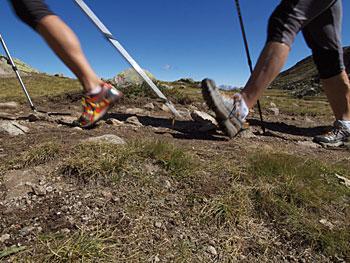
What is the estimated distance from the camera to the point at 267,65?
1976 millimetres

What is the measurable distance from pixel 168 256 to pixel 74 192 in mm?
879

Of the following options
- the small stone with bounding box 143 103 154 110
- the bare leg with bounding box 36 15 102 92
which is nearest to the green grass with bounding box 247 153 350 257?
the bare leg with bounding box 36 15 102 92

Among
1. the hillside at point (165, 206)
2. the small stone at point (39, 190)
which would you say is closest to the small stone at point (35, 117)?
the hillside at point (165, 206)

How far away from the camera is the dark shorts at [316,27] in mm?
1943

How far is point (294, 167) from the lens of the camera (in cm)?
199

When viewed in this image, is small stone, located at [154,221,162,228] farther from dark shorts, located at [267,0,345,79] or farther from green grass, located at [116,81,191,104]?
green grass, located at [116,81,191,104]

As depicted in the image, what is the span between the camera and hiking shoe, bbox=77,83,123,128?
6.56ft

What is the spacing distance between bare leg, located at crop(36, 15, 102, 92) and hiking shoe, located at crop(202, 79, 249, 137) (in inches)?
44.5

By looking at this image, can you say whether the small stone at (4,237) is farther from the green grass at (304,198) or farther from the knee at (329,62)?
the knee at (329,62)

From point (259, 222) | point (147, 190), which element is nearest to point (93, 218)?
point (147, 190)

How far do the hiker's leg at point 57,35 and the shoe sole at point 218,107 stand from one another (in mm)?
1124

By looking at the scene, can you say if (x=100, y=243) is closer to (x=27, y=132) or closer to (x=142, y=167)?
(x=142, y=167)

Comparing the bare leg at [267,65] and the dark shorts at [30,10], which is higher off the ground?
the dark shorts at [30,10]

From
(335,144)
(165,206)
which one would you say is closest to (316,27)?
(335,144)
